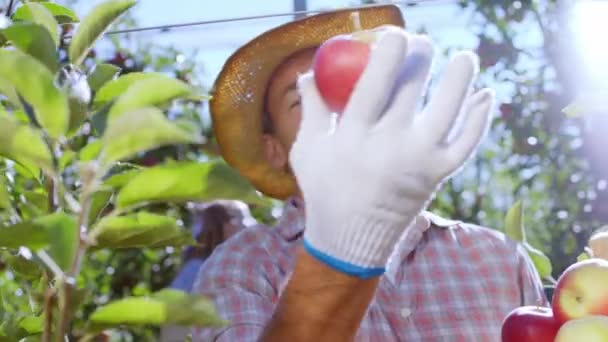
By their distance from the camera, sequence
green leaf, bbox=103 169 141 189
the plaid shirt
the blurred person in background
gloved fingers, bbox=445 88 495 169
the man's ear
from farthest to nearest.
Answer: the blurred person in background
the man's ear
the plaid shirt
gloved fingers, bbox=445 88 495 169
green leaf, bbox=103 169 141 189

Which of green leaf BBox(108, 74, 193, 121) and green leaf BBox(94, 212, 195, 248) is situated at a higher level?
green leaf BBox(108, 74, 193, 121)

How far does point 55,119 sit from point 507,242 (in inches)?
44.5

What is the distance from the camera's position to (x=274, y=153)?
1.73 metres

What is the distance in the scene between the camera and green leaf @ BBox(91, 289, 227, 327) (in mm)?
675

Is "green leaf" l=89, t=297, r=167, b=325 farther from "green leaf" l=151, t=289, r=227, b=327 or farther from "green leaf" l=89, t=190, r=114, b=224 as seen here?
"green leaf" l=89, t=190, r=114, b=224

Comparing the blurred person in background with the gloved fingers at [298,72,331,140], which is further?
the blurred person in background

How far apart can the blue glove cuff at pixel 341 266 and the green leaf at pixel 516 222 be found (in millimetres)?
509

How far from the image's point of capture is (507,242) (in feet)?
5.45

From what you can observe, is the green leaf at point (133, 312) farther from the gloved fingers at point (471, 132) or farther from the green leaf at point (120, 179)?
the gloved fingers at point (471, 132)

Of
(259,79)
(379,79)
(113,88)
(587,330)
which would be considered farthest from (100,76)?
(259,79)

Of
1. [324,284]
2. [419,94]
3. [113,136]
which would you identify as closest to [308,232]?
[324,284]

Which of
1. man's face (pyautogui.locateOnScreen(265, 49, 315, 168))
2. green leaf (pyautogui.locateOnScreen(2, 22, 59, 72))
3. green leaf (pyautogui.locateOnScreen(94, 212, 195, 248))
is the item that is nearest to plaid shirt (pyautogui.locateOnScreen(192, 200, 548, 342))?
man's face (pyautogui.locateOnScreen(265, 49, 315, 168))

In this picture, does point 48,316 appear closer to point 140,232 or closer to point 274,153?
point 140,232

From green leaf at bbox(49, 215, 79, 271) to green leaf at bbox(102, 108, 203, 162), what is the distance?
5 centimetres
